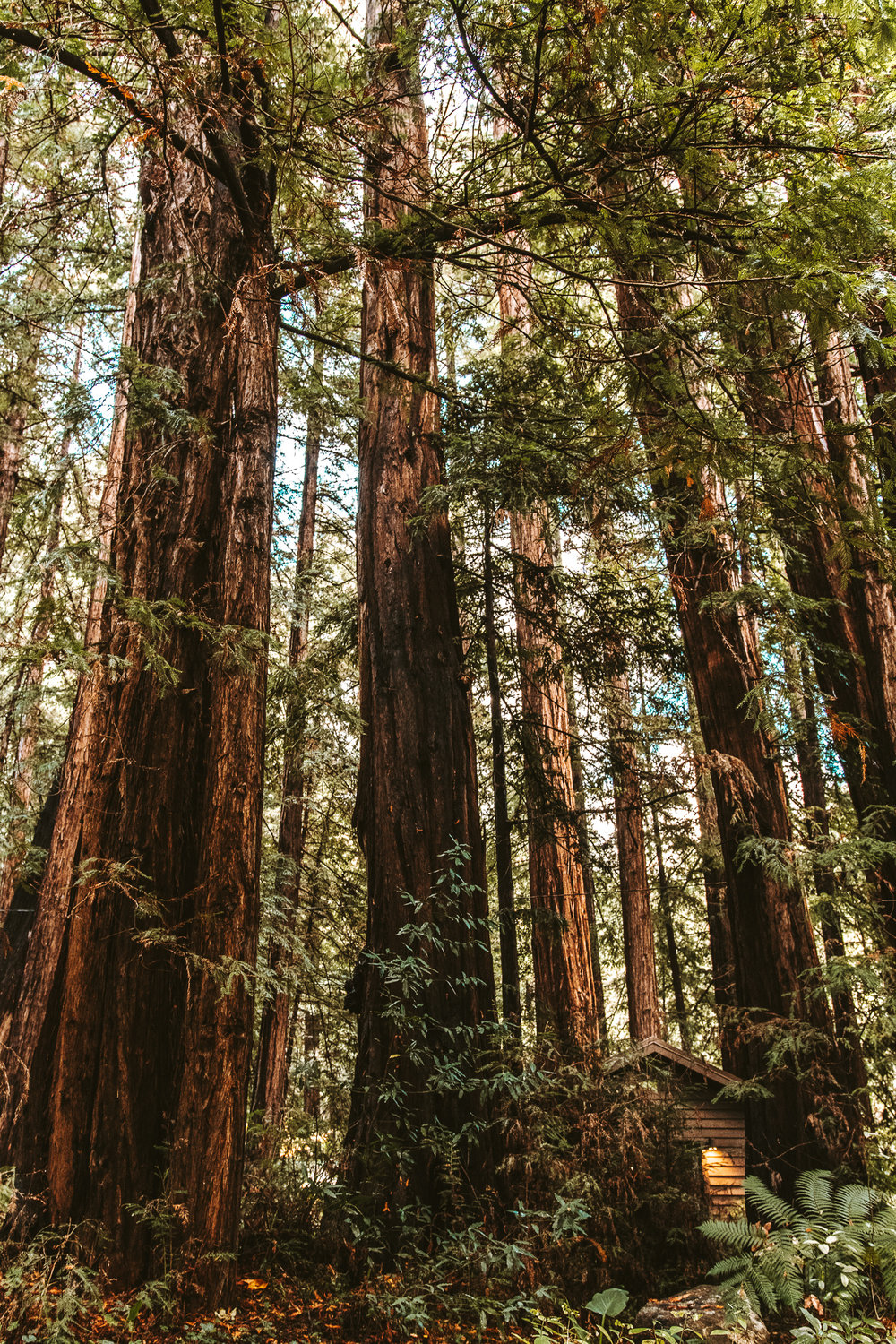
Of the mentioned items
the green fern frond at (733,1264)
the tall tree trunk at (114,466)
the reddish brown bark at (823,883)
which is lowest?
the green fern frond at (733,1264)

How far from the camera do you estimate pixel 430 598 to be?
22.6 ft

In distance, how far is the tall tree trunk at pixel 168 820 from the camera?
3.87 metres

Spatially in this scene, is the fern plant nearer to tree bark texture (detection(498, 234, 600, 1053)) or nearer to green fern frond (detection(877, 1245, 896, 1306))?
green fern frond (detection(877, 1245, 896, 1306))

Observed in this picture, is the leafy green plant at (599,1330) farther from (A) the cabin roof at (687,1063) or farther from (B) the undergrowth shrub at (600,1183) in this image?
(A) the cabin roof at (687,1063)

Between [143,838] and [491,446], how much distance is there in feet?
12.5

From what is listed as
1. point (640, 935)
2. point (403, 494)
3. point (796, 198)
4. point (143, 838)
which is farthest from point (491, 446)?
point (640, 935)

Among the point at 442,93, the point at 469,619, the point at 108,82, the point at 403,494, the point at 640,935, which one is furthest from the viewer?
the point at 640,935

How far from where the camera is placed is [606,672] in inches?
289

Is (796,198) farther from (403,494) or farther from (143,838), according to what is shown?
(143,838)

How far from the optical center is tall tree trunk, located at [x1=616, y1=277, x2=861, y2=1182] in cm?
633

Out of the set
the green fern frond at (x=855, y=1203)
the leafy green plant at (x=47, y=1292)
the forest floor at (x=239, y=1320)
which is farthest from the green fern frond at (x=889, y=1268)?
the leafy green plant at (x=47, y=1292)

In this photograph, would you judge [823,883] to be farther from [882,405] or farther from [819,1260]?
[882,405]

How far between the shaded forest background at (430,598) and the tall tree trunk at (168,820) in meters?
0.02

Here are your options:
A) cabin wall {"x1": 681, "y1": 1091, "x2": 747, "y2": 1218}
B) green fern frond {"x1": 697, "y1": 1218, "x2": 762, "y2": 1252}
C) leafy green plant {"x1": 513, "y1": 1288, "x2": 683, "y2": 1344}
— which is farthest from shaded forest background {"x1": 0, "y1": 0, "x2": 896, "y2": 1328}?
cabin wall {"x1": 681, "y1": 1091, "x2": 747, "y2": 1218}
